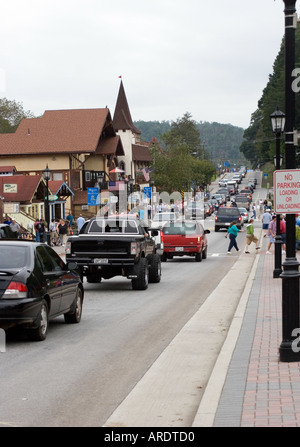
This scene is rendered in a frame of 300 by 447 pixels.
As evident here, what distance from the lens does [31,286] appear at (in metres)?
11.8

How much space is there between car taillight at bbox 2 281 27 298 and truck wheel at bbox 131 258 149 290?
28.8 ft

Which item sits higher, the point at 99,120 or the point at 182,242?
the point at 99,120

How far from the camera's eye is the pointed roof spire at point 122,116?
10619 centimetres

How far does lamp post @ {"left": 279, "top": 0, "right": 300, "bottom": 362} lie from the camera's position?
9.88 metres

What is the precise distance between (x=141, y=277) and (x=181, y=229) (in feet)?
39.9

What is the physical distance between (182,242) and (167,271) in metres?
4.40

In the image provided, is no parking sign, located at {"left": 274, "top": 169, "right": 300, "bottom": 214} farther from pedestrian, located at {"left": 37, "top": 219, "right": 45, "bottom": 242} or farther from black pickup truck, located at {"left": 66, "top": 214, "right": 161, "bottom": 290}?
pedestrian, located at {"left": 37, "top": 219, "right": 45, "bottom": 242}

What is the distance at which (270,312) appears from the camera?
15375mm

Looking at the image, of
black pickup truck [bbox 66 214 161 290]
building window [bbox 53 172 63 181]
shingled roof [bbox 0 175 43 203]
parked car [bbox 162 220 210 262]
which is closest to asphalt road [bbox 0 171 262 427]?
black pickup truck [bbox 66 214 161 290]

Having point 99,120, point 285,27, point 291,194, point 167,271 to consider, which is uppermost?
point 99,120

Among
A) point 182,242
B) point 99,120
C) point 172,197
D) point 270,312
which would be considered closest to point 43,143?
point 99,120

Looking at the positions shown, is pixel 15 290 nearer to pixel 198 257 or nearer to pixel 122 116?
pixel 198 257

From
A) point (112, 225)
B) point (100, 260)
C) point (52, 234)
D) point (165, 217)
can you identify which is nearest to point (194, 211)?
point (165, 217)
